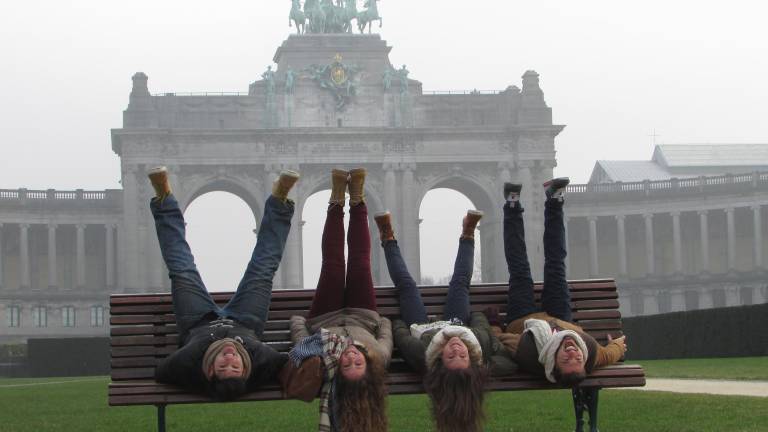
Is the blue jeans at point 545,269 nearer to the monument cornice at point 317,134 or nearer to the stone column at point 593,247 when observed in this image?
the monument cornice at point 317,134

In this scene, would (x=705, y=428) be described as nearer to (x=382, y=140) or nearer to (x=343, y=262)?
(x=343, y=262)

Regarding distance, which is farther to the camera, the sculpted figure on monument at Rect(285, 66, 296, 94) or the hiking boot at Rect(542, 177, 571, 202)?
the sculpted figure on monument at Rect(285, 66, 296, 94)

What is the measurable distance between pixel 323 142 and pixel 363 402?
68.0m

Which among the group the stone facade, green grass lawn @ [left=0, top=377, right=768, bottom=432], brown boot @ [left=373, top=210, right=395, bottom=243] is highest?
the stone facade

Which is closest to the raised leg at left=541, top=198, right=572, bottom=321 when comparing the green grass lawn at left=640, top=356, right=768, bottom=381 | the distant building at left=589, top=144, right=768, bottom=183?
the green grass lawn at left=640, top=356, right=768, bottom=381

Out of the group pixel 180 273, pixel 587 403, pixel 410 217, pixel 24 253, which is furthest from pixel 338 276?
pixel 24 253

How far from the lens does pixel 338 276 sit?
11.3 m

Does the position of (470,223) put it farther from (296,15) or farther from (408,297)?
(296,15)

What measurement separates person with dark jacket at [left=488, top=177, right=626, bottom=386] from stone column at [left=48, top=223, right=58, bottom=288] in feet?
238

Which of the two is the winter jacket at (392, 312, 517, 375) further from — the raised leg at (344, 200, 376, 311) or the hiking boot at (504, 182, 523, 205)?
the hiking boot at (504, 182, 523, 205)

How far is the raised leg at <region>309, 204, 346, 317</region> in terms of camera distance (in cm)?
1127

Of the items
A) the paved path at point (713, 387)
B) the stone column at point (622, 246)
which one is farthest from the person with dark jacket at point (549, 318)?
the stone column at point (622, 246)

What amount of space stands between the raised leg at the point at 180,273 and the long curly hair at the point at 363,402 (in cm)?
161

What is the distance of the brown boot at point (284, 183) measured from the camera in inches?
424
